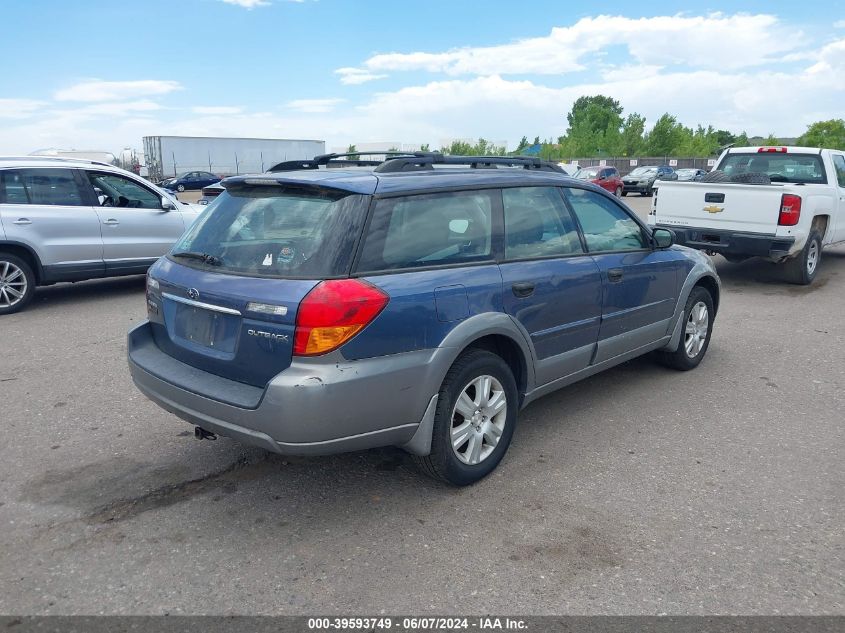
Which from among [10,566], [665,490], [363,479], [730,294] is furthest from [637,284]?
[730,294]

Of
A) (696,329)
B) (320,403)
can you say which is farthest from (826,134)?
(320,403)

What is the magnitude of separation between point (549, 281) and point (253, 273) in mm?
1736

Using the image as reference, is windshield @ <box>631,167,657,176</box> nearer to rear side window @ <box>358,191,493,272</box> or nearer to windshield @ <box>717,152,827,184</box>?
windshield @ <box>717,152,827,184</box>

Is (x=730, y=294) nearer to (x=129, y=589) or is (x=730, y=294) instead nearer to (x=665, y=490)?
(x=665, y=490)

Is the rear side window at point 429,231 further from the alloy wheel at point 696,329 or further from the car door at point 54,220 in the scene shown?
the car door at point 54,220

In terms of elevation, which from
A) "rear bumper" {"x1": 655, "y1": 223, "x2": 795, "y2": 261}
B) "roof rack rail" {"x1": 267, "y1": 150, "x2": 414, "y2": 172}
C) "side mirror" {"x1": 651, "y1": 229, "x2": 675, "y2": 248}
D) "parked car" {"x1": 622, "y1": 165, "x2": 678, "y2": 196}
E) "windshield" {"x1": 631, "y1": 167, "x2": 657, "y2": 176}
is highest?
"roof rack rail" {"x1": 267, "y1": 150, "x2": 414, "y2": 172}

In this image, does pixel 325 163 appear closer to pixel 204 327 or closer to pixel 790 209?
pixel 204 327

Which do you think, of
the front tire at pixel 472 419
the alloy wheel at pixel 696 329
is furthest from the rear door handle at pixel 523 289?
the alloy wheel at pixel 696 329

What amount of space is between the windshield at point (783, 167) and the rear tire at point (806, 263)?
3.44 feet

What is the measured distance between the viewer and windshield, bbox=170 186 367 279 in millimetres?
3250

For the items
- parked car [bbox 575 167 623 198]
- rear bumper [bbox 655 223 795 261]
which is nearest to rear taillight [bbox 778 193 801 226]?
rear bumper [bbox 655 223 795 261]

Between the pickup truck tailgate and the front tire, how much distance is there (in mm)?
6655

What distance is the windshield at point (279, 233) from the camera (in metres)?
3.25

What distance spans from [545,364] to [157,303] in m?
2.27
